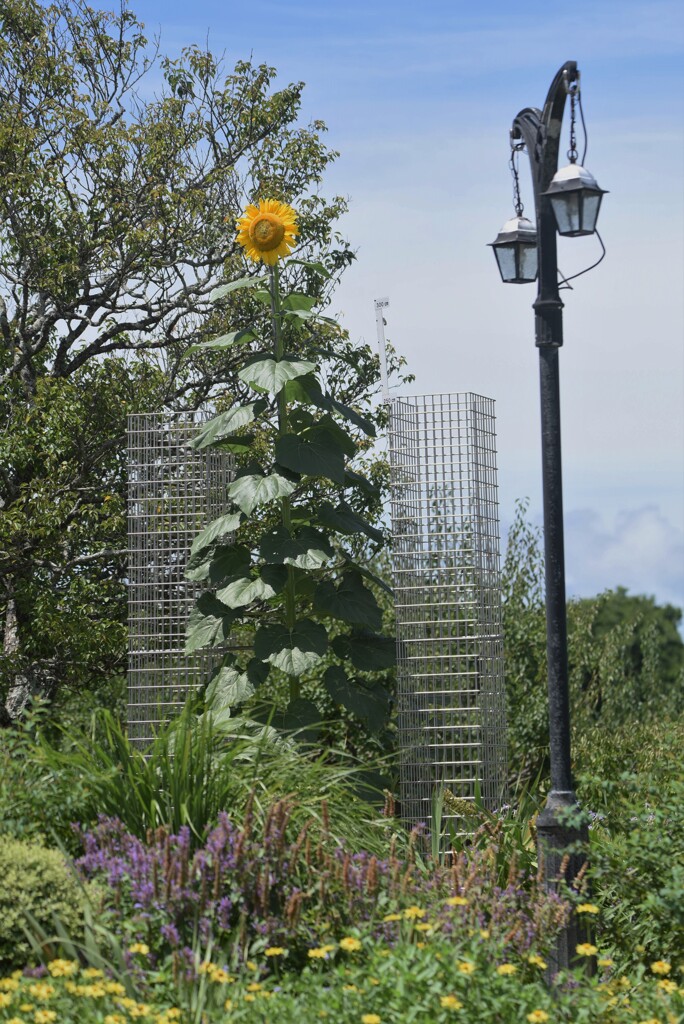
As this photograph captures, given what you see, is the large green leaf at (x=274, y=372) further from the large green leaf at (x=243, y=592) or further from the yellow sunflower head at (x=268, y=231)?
the large green leaf at (x=243, y=592)

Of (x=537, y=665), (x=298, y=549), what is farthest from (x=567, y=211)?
(x=537, y=665)

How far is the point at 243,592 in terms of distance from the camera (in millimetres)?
7449

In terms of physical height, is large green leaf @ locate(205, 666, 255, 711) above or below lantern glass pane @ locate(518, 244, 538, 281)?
below

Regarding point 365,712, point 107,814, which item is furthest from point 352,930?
point 365,712

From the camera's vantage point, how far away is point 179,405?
41.0 ft

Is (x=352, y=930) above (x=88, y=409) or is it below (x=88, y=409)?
below

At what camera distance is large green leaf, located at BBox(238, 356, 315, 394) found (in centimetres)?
730

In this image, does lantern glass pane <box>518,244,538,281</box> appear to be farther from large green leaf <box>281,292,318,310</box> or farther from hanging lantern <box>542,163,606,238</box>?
large green leaf <box>281,292,318,310</box>

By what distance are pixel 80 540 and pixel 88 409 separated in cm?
126

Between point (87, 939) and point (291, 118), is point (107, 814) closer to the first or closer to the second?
point (87, 939)

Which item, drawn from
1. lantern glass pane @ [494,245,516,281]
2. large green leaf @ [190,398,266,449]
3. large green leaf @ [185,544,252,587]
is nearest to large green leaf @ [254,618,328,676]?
large green leaf @ [185,544,252,587]

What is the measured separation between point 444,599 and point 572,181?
3.11 m

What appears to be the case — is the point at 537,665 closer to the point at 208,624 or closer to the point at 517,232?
the point at 208,624

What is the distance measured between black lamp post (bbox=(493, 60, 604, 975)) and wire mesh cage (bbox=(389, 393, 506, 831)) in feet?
6.29
